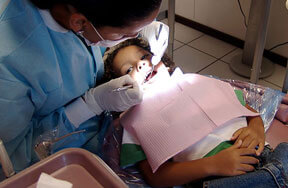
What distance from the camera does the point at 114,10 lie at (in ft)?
2.53

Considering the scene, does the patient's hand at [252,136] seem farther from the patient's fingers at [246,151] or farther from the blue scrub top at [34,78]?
the blue scrub top at [34,78]

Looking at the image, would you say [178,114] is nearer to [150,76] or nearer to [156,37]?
[150,76]

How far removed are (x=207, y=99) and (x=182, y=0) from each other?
2021mm

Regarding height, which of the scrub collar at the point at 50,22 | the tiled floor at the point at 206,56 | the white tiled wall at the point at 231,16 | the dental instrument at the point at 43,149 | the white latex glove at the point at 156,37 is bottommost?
the tiled floor at the point at 206,56

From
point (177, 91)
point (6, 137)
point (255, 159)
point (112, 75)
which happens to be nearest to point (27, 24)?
point (6, 137)

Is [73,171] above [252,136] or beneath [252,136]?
above

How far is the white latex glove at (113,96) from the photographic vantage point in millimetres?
1144

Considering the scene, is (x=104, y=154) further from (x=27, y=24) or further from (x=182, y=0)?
(x=182, y=0)

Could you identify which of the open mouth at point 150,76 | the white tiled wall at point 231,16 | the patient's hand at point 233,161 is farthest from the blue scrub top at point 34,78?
the white tiled wall at point 231,16

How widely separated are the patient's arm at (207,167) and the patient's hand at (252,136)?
0.10 feet

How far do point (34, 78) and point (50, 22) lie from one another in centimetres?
19

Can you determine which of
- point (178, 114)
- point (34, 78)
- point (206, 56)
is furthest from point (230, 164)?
point (206, 56)

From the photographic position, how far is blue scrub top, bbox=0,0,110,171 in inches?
36.4

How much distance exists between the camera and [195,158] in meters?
1.09
